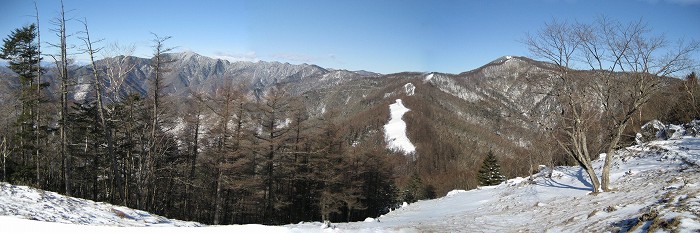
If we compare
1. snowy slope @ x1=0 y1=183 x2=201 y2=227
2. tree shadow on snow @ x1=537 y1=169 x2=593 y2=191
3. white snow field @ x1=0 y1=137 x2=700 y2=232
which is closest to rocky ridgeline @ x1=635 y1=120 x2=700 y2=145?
tree shadow on snow @ x1=537 y1=169 x2=593 y2=191

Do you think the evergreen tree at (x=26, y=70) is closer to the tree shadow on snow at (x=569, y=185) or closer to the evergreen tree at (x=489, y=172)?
the tree shadow on snow at (x=569, y=185)

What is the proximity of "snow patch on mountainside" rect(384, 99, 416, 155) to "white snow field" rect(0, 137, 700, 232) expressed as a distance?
122 meters

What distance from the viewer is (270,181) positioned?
80.3 feet

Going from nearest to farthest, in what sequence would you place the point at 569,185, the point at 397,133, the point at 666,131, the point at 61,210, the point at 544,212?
the point at 61,210
the point at 544,212
the point at 569,185
the point at 666,131
the point at 397,133

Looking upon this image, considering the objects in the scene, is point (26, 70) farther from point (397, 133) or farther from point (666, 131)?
point (397, 133)

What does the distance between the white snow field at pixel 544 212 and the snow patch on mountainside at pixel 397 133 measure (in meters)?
122

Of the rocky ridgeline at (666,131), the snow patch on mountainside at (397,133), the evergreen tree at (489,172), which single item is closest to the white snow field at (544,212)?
the rocky ridgeline at (666,131)

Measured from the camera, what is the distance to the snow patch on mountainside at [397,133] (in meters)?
139

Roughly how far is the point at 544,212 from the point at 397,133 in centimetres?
14398

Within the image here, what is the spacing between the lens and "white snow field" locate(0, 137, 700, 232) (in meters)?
6.79

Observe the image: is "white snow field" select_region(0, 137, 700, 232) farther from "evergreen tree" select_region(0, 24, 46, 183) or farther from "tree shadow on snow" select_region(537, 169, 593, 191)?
"evergreen tree" select_region(0, 24, 46, 183)

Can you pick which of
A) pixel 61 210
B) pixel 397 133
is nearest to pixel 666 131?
pixel 61 210

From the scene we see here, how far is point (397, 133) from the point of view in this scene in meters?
154

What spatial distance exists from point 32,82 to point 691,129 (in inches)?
1441
